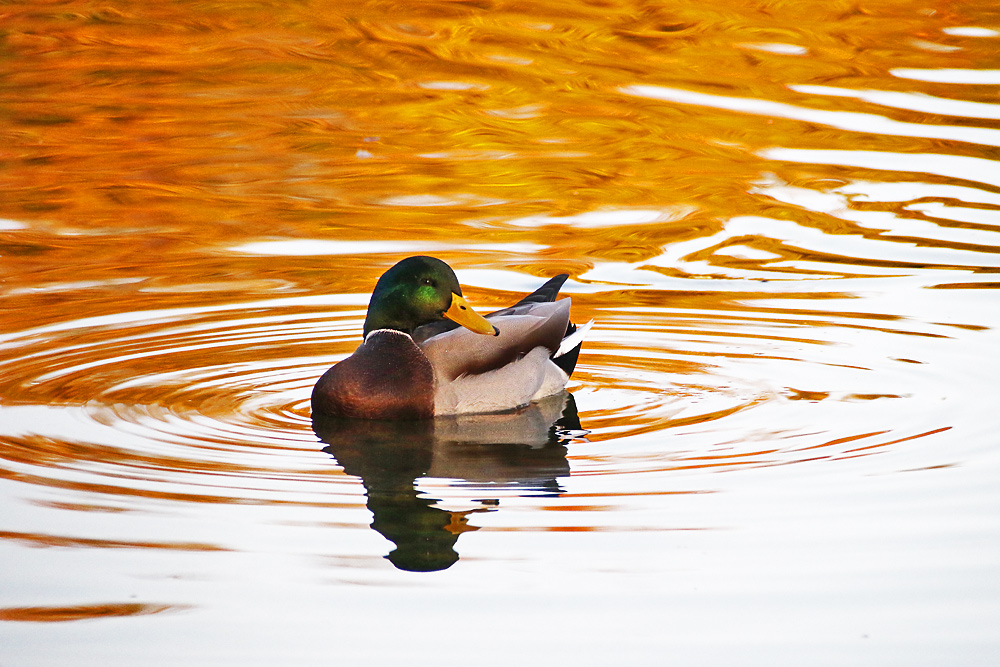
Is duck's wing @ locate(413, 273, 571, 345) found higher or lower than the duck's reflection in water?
higher

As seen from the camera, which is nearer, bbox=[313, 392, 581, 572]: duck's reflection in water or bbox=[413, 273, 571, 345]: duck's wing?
bbox=[313, 392, 581, 572]: duck's reflection in water

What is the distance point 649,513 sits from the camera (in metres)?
5.61

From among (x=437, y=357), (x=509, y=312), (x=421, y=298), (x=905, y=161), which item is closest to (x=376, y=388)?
(x=437, y=357)

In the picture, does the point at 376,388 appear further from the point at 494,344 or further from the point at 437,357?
the point at 494,344

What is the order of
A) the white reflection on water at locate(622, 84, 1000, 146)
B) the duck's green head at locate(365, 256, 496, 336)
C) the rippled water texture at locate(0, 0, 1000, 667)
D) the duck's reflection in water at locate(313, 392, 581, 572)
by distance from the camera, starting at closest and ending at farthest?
1. the rippled water texture at locate(0, 0, 1000, 667)
2. the duck's reflection in water at locate(313, 392, 581, 572)
3. the duck's green head at locate(365, 256, 496, 336)
4. the white reflection on water at locate(622, 84, 1000, 146)

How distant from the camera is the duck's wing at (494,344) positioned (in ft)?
24.5

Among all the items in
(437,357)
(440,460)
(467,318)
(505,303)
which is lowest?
(505,303)

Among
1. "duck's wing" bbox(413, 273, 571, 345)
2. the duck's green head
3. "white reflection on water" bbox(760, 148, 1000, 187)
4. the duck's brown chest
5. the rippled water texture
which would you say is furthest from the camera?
"white reflection on water" bbox(760, 148, 1000, 187)

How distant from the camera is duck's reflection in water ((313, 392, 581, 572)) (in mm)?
5469

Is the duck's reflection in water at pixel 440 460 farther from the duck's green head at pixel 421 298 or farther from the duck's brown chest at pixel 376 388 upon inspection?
the duck's green head at pixel 421 298

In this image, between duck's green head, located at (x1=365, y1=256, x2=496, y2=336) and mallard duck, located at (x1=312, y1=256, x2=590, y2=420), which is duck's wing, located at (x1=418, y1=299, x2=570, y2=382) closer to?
mallard duck, located at (x1=312, y1=256, x2=590, y2=420)

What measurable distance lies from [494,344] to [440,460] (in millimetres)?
1180

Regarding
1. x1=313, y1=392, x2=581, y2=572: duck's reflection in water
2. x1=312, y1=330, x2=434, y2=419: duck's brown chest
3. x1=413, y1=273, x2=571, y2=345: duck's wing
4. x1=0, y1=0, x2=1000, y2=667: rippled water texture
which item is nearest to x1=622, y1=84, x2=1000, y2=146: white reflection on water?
x1=0, y1=0, x2=1000, y2=667: rippled water texture

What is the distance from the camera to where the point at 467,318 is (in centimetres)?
743
